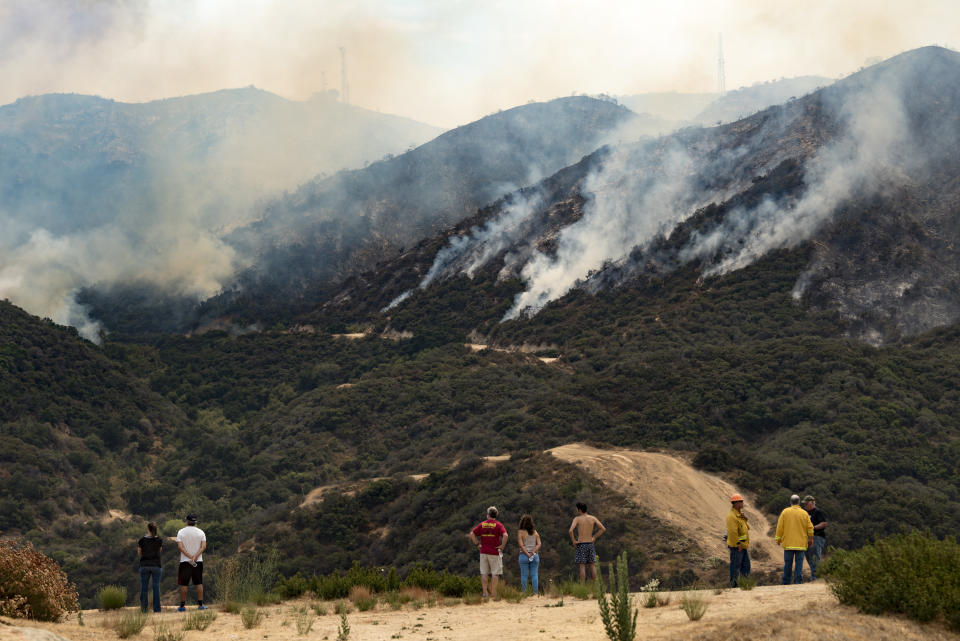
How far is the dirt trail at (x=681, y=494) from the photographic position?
30750mm

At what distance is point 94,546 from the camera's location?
47.9 m

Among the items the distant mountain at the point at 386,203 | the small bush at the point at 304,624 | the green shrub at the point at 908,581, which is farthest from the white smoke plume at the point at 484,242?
the green shrub at the point at 908,581

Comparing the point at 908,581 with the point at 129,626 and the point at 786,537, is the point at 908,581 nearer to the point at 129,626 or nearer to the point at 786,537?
the point at 786,537

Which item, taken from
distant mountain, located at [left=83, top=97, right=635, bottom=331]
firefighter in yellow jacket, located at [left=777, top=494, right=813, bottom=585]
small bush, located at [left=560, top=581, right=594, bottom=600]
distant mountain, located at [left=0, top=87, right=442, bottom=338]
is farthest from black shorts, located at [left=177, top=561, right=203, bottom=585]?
distant mountain, located at [left=0, top=87, right=442, bottom=338]

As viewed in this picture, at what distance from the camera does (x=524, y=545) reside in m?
16.9

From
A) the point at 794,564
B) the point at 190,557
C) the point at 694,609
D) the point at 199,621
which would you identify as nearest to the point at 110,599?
the point at 190,557

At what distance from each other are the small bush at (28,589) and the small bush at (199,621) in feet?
5.27

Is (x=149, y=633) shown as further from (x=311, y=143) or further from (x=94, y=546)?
(x=311, y=143)

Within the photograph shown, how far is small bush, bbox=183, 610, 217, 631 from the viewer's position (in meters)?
13.2

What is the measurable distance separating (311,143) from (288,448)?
355ft

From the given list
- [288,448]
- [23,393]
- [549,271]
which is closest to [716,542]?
[288,448]

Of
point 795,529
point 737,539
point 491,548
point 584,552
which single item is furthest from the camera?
point 584,552

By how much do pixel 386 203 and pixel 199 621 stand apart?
4587 inches

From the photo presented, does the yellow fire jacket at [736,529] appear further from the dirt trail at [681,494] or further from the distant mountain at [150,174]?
the distant mountain at [150,174]
